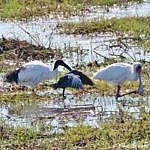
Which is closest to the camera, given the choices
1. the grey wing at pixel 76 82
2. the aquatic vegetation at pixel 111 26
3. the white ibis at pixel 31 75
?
the grey wing at pixel 76 82

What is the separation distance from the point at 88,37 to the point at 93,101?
241 inches

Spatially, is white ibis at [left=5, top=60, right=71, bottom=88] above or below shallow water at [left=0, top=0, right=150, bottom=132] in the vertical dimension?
above

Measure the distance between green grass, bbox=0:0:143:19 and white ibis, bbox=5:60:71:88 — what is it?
8187mm

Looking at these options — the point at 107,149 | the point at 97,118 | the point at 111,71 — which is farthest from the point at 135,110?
the point at 107,149

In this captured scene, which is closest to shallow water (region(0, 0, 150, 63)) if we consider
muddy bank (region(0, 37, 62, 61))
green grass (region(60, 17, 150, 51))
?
muddy bank (region(0, 37, 62, 61))

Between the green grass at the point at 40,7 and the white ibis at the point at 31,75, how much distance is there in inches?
322

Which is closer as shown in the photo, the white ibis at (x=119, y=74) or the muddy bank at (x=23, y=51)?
the white ibis at (x=119, y=74)

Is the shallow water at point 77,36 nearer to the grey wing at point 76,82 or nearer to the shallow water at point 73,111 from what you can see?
the grey wing at point 76,82

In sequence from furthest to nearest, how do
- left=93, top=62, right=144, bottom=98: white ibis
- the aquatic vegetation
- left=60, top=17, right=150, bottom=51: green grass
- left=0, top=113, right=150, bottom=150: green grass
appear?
the aquatic vegetation → left=60, top=17, right=150, bottom=51: green grass → left=93, top=62, right=144, bottom=98: white ibis → left=0, top=113, right=150, bottom=150: green grass

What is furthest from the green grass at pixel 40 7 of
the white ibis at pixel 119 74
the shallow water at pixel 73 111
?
the shallow water at pixel 73 111

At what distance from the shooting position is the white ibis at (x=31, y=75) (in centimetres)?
1203

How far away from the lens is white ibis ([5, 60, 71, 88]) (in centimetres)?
1203

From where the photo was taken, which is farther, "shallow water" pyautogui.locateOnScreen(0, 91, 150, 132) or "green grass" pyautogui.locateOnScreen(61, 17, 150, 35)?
"green grass" pyautogui.locateOnScreen(61, 17, 150, 35)

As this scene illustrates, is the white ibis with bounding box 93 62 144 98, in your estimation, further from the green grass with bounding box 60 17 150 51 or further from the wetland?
the green grass with bounding box 60 17 150 51
